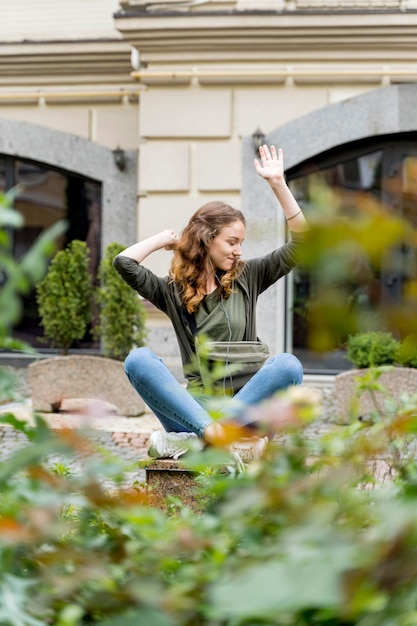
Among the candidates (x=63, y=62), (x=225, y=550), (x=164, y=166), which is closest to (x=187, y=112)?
(x=164, y=166)

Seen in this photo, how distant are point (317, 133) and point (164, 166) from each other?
147cm

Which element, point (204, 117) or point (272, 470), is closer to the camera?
point (272, 470)

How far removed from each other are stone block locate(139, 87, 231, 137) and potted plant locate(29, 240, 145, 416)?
148 centimetres

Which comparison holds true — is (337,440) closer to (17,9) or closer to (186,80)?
(186,80)

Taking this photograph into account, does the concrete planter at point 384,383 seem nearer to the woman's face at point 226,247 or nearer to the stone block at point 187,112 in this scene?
the woman's face at point 226,247

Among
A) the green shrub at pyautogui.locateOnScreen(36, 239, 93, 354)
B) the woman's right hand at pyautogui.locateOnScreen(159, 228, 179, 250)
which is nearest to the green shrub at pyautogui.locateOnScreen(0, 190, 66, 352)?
the woman's right hand at pyautogui.locateOnScreen(159, 228, 179, 250)

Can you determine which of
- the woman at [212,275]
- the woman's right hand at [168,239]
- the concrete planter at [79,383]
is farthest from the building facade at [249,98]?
the woman at [212,275]

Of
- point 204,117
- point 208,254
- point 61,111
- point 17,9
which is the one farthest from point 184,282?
point 17,9

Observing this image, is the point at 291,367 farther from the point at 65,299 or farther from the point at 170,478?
the point at 65,299

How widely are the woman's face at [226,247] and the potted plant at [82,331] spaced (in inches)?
113

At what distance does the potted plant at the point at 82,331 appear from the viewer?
24.0ft

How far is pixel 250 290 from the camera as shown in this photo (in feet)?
13.9

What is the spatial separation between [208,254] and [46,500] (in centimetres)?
333

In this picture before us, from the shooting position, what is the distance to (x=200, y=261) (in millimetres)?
4145
